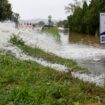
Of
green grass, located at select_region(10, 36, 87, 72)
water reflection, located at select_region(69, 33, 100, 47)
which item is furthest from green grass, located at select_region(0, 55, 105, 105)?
water reflection, located at select_region(69, 33, 100, 47)

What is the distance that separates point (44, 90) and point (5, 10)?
1991 inches

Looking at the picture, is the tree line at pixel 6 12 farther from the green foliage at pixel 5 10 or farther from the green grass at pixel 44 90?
the green grass at pixel 44 90

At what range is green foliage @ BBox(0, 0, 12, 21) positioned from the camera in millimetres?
56312

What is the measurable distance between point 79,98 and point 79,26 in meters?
55.7

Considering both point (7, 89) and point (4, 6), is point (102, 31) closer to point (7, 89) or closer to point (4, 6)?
point (7, 89)

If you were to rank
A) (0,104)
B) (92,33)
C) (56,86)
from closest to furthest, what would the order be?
(0,104) → (56,86) → (92,33)

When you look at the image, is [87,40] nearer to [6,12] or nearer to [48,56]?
[6,12]

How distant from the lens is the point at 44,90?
8.11 m

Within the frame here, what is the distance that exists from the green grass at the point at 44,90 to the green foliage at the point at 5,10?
45.9m

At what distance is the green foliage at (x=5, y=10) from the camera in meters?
56.3

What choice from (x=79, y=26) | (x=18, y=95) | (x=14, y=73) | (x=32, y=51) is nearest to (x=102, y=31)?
(x=18, y=95)

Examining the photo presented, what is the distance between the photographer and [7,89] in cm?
823

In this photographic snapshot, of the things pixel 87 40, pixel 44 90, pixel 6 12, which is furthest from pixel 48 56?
pixel 6 12

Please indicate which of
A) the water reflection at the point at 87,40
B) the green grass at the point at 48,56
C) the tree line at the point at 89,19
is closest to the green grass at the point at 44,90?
Result: the green grass at the point at 48,56
